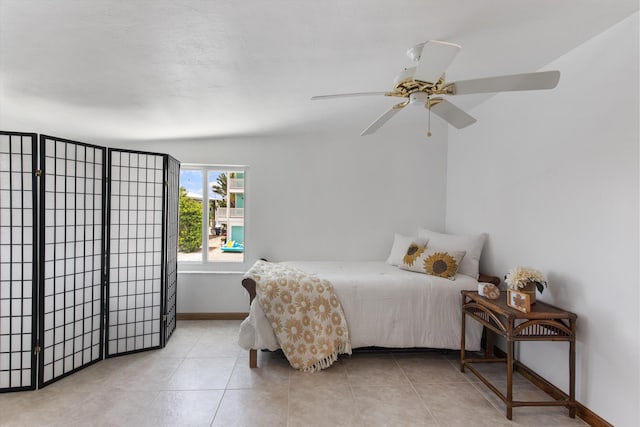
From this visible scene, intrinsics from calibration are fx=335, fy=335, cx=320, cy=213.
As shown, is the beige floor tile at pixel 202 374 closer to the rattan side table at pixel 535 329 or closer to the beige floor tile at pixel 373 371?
the beige floor tile at pixel 373 371

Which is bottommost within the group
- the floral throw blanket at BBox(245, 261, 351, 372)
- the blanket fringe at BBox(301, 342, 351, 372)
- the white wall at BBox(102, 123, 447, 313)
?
the blanket fringe at BBox(301, 342, 351, 372)

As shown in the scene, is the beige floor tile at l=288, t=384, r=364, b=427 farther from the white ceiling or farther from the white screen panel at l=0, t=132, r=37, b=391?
the white ceiling

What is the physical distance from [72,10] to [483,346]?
3967mm

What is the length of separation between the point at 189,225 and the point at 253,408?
260 cm

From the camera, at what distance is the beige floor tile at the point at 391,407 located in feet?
7.23

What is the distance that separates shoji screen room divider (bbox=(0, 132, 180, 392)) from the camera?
8.00 ft

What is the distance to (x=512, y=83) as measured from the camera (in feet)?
5.81

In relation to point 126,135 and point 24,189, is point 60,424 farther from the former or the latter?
point 126,135

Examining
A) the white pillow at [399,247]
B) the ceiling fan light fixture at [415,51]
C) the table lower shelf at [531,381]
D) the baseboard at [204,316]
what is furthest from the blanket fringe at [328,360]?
the ceiling fan light fixture at [415,51]

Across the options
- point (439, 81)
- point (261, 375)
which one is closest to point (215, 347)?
point (261, 375)

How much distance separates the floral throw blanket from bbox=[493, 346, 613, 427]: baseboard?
1462 millimetres

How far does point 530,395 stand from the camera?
2520 millimetres

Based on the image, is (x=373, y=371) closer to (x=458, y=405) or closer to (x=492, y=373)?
(x=458, y=405)

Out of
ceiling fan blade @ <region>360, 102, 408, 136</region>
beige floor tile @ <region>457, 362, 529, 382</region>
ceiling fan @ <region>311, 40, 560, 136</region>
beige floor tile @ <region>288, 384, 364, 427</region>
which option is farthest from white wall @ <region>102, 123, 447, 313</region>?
ceiling fan @ <region>311, 40, 560, 136</region>
